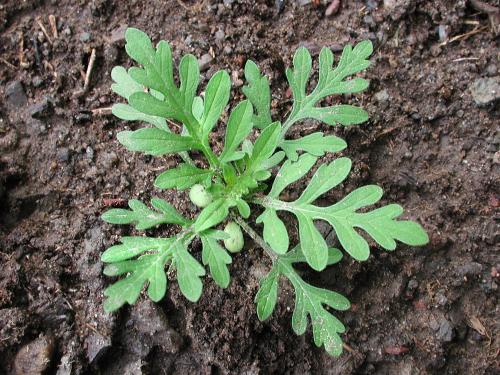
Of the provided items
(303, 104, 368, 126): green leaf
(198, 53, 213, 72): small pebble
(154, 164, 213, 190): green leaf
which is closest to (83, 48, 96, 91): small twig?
(198, 53, 213, 72): small pebble

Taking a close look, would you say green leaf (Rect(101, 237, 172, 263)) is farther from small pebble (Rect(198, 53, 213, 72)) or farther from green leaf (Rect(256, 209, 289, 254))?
small pebble (Rect(198, 53, 213, 72))

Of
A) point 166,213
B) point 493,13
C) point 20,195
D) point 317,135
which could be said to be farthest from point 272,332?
point 493,13

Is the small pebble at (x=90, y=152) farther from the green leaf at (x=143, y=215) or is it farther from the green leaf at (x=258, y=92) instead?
the green leaf at (x=258, y=92)

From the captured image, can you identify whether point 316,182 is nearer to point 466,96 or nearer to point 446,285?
point 446,285

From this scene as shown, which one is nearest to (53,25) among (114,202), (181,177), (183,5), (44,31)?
(44,31)

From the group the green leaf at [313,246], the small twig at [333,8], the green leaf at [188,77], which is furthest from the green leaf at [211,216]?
the small twig at [333,8]

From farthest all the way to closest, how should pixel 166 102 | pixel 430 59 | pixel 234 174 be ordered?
pixel 430 59, pixel 234 174, pixel 166 102
